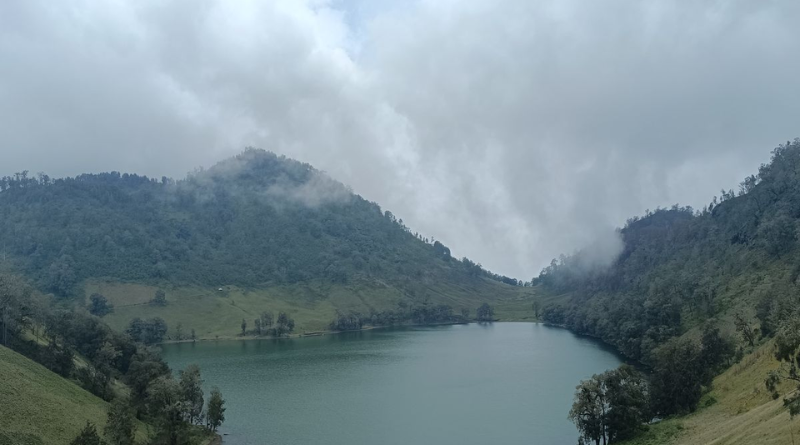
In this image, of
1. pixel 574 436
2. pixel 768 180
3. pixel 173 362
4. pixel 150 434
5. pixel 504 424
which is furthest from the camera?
pixel 768 180

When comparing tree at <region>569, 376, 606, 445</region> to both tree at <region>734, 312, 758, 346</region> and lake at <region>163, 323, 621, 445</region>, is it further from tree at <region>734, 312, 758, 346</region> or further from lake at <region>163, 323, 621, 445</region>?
Answer: tree at <region>734, 312, 758, 346</region>

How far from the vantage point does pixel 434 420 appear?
97.0 metres

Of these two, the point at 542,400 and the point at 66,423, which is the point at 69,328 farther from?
the point at 542,400

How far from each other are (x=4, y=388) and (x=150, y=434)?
64.7ft

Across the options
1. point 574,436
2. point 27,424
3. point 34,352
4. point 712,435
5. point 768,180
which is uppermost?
point 768,180

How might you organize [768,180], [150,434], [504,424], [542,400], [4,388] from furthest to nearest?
1. [768,180]
2. [542,400]
3. [504,424]
4. [150,434]
5. [4,388]

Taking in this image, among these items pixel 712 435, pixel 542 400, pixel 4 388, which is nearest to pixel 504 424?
pixel 542 400

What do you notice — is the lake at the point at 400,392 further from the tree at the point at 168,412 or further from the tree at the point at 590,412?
the tree at the point at 168,412

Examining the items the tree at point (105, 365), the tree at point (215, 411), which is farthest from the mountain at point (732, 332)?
the tree at point (105, 365)

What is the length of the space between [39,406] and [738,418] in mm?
82987

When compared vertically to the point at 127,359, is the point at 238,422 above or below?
below

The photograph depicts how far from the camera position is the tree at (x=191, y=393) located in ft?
263

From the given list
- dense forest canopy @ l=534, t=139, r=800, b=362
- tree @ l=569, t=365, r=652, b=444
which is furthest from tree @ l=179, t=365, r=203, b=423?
dense forest canopy @ l=534, t=139, r=800, b=362

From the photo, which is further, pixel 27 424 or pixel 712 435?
pixel 27 424
